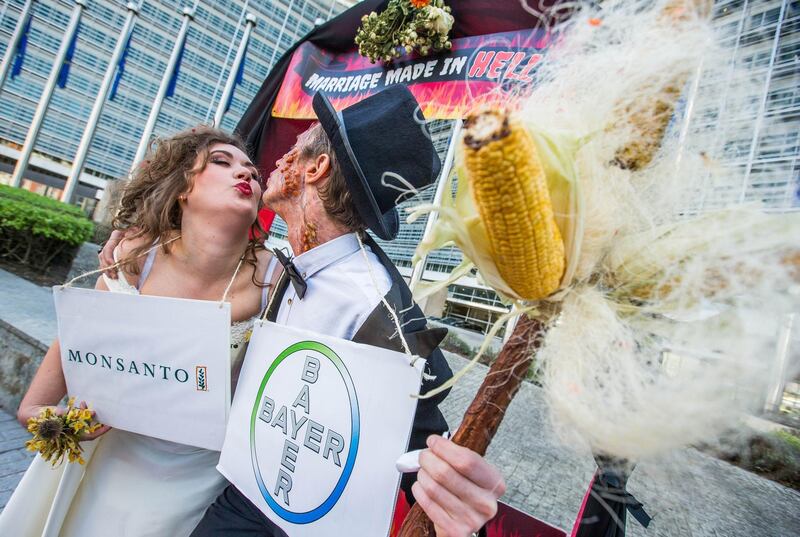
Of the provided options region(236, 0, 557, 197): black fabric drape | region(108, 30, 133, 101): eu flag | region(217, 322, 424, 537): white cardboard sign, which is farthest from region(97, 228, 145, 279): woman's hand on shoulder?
region(108, 30, 133, 101): eu flag

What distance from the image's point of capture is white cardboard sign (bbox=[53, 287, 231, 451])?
1.38 metres

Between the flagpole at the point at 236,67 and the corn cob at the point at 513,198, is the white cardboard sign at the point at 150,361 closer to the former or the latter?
the corn cob at the point at 513,198

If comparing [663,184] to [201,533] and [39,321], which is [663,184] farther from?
[39,321]

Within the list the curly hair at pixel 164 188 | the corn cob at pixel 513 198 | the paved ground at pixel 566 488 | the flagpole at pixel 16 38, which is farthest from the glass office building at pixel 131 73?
the corn cob at pixel 513 198

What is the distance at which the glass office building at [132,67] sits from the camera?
19.7 meters

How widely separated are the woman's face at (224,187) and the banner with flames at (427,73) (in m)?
1.13

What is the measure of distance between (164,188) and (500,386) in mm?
1988

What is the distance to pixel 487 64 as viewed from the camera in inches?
91.7

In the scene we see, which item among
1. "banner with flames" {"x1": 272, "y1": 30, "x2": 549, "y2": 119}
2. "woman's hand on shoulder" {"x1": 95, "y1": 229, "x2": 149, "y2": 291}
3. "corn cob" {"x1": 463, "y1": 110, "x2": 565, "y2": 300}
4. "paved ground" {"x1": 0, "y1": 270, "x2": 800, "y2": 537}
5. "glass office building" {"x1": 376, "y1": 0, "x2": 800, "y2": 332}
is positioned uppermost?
"banner with flames" {"x1": 272, "y1": 30, "x2": 549, "y2": 119}

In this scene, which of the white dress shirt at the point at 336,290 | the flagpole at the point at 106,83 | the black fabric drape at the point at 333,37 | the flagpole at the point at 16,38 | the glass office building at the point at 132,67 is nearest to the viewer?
the white dress shirt at the point at 336,290

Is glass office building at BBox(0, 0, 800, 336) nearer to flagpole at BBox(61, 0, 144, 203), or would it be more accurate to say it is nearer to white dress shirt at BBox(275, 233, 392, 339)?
flagpole at BBox(61, 0, 144, 203)

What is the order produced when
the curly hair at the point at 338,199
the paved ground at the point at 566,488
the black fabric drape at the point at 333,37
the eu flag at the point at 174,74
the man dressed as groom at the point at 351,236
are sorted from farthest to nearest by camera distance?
the eu flag at the point at 174,74 < the paved ground at the point at 566,488 < the black fabric drape at the point at 333,37 < the curly hair at the point at 338,199 < the man dressed as groom at the point at 351,236

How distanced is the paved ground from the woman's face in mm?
2249

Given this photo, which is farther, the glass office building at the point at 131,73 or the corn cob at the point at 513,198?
the glass office building at the point at 131,73
